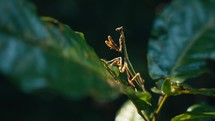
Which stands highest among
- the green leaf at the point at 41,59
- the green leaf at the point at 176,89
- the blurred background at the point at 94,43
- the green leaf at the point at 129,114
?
the blurred background at the point at 94,43

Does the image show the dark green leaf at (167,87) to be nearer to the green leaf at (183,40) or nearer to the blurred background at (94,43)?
the green leaf at (183,40)

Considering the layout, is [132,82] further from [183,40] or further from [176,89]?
[183,40]

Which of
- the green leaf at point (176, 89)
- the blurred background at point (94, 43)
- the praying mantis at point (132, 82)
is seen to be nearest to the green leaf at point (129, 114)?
the praying mantis at point (132, 82)

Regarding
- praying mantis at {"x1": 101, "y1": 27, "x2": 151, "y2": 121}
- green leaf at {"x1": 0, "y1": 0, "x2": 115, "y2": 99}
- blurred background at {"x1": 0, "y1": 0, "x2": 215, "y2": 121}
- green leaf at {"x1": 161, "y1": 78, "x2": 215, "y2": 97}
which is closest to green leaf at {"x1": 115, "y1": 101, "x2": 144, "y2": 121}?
praying mantis at {"x1": 101, "y1": 27, "x2": 151, "y2": 121}

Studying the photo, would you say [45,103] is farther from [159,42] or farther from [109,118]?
[159,42]

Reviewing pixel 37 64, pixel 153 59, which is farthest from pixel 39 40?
pixel 153 59

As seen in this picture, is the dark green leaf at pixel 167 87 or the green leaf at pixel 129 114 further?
the green leaf at pixel 129 114
